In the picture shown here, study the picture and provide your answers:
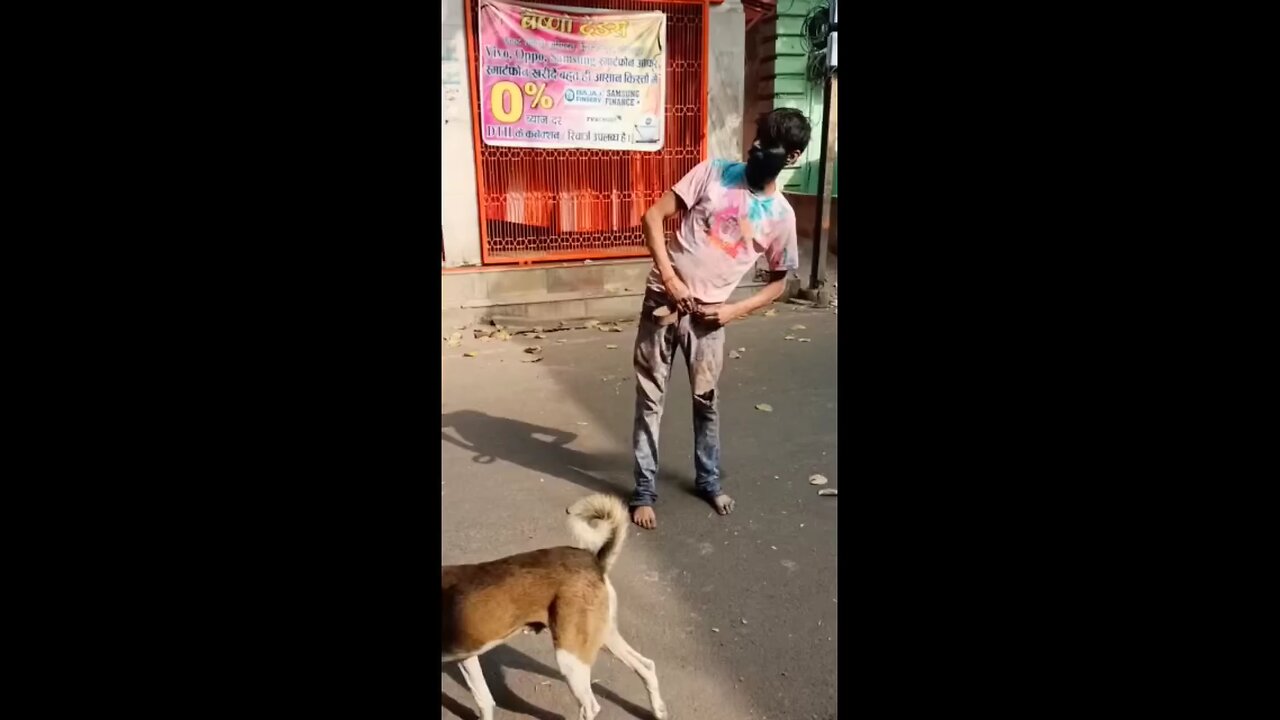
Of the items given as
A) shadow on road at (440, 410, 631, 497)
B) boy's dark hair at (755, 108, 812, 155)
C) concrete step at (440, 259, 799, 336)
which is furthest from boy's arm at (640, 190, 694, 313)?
concrete step at (440, 259, 799, 336)

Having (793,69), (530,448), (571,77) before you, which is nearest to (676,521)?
(530,448)

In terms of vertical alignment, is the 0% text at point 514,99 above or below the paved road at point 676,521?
above

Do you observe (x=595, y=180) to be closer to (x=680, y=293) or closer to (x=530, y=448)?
(x=530, y=448)

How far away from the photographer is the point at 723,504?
149 inches

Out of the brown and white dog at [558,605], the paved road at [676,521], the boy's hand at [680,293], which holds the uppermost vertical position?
the boy's hand at [680,293]

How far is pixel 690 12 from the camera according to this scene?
752 cm

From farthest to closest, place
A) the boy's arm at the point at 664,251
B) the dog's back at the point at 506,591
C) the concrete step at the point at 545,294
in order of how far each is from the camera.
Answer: the concrete step at the point at 545,294
the boy's arm at the point at 664,251
the dog's back at the point at 506,591

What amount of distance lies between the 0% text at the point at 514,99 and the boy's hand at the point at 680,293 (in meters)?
4.09

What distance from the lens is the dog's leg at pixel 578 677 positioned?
2.31m

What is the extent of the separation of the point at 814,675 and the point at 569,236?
555cm

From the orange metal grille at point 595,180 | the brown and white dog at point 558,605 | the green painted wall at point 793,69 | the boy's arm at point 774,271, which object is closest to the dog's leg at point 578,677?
the brown and white dog at point 558,605

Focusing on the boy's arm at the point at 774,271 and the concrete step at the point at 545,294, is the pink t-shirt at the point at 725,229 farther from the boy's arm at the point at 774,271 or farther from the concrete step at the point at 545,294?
the concrete step at the point at 545,294

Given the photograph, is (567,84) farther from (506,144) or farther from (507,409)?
(507,409)
